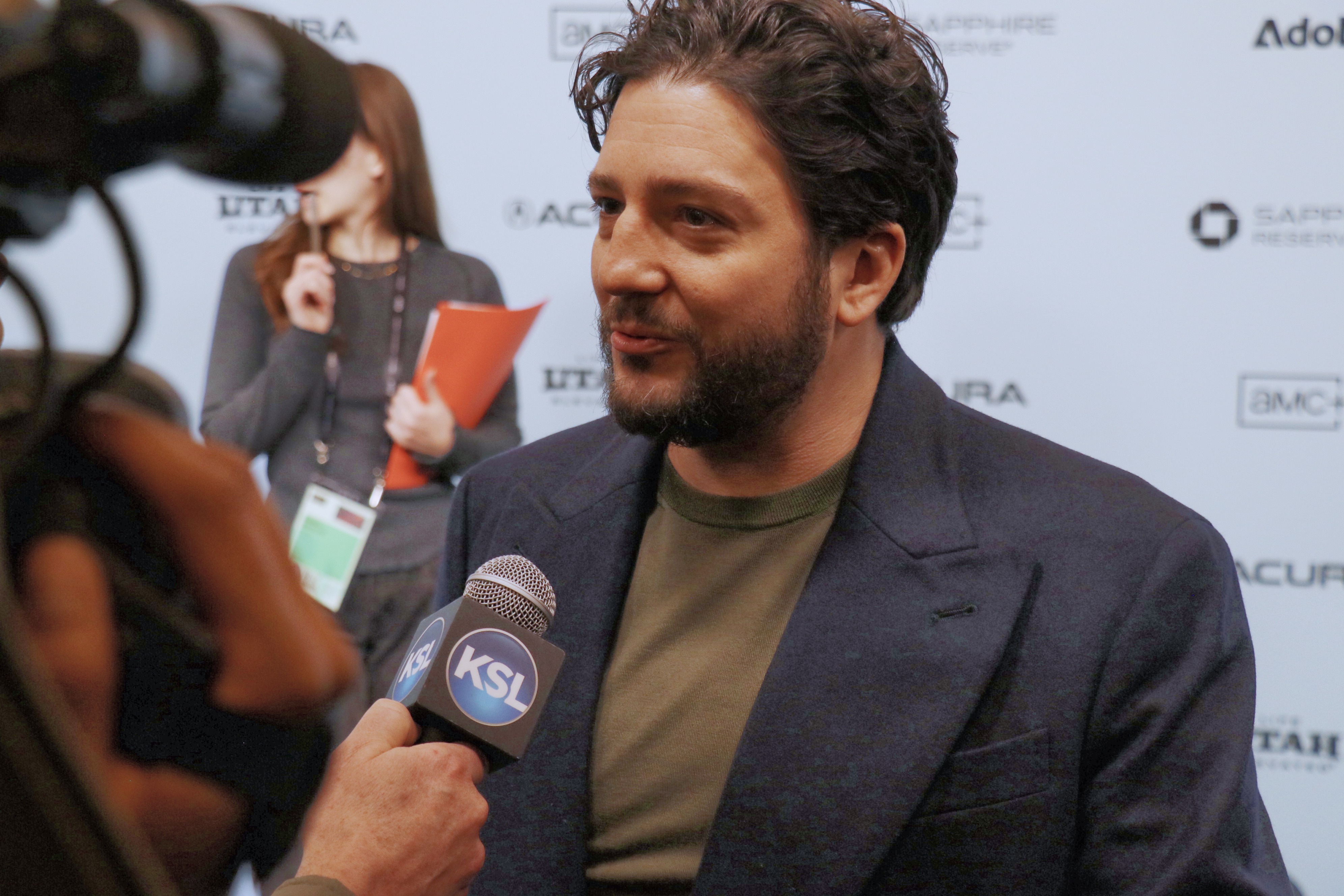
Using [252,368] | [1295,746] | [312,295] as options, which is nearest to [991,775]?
[1295,746]

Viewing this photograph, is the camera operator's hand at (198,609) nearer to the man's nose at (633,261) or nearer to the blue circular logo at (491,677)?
the blue circular logo at (491,677)

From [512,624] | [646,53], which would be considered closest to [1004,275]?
[646,53]

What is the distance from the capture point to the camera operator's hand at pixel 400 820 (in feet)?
2.50

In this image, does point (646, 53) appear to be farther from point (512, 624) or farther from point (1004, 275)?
point (1004, 275)

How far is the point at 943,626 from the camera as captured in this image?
1.16 m

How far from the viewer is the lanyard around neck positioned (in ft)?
8.23

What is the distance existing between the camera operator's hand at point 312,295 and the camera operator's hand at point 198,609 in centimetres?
225

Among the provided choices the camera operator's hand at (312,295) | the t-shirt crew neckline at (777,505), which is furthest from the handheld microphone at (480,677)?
the camera operator's hand at (312,295)

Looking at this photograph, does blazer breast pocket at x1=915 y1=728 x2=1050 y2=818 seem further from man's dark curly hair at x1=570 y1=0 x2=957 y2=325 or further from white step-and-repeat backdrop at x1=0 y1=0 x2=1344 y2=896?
white step-and-repeat backdrop at x1=0 y1=0 x2=1344 y2=896

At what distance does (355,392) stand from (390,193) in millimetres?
453

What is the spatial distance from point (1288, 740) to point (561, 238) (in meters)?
1.97

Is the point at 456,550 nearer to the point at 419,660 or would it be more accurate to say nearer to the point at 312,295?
the point at 419,660

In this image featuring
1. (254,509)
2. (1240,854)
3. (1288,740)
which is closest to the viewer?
(254,509)

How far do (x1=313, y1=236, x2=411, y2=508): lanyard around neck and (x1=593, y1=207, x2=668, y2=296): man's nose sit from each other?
1395 mm
